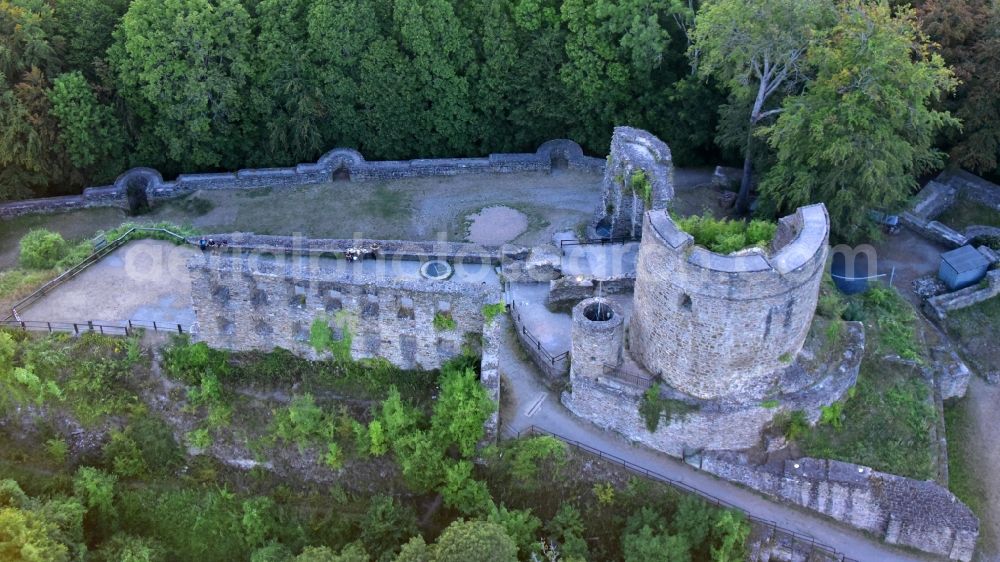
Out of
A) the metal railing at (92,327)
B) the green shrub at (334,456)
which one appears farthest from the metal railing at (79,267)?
the green shrub at (334,456)

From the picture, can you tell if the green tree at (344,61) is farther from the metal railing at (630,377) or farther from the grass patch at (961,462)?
the grass patch at (961,462)

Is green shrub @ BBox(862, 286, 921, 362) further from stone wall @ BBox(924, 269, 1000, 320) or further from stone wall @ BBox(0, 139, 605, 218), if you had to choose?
stone wall @ BBox(0, 139, 605, 218)

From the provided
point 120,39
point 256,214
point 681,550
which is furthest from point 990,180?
point 120,39

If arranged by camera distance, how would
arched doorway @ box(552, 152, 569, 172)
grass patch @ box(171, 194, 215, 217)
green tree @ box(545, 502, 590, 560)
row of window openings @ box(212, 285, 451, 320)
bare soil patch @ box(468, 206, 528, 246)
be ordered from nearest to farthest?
green tree @ box(545, 502, 590, 560) → row of window openings @ box(212, 285, 451, 320) → bare soil patch @ box(468, 206, 528, 246) → grass patch @ box(171, 194, 215, 217) → arched doorway @ box(552, 152, 569, 172)

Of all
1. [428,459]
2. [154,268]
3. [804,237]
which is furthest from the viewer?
[154,268]

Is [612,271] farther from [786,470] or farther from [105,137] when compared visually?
[105,137]

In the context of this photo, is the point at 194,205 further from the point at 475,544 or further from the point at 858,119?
the point at 858,119

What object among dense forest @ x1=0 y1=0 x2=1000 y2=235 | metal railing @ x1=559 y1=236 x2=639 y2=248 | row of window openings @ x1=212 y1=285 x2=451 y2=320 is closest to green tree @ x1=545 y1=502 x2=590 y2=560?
row of window openings @ x1=212 y1=285 x2=451 y2=320
